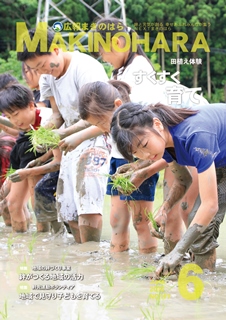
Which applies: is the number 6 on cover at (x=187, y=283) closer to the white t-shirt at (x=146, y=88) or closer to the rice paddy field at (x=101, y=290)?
the rice paddy field at (x=101, y=290)

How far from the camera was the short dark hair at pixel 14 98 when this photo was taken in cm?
546

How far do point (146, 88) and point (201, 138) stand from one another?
1148 mm

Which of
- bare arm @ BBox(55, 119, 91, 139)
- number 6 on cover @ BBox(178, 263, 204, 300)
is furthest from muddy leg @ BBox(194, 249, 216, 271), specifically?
bare arm @ BBox(55, 119, 91, 139)

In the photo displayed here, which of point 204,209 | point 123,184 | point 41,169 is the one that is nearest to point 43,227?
point 41,169

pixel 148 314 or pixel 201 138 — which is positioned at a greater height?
pixel 201 138

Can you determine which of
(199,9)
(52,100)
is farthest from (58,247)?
(199,9)

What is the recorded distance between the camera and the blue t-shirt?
3193 mm

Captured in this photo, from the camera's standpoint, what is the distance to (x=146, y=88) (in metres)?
4.29

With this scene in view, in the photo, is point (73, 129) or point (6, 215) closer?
point (73, 129)

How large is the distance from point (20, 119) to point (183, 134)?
2.55 meters

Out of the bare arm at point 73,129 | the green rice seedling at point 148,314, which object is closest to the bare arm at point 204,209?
the green rice seedling at point 148,314

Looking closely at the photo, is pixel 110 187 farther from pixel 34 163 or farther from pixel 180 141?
pixel 180 141

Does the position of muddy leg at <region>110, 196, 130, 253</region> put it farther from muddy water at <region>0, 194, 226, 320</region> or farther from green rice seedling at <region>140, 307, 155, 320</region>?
green rice seedling at <region>140, 307, 155, 320</region>

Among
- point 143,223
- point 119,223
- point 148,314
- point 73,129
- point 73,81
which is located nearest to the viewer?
point 148,314
